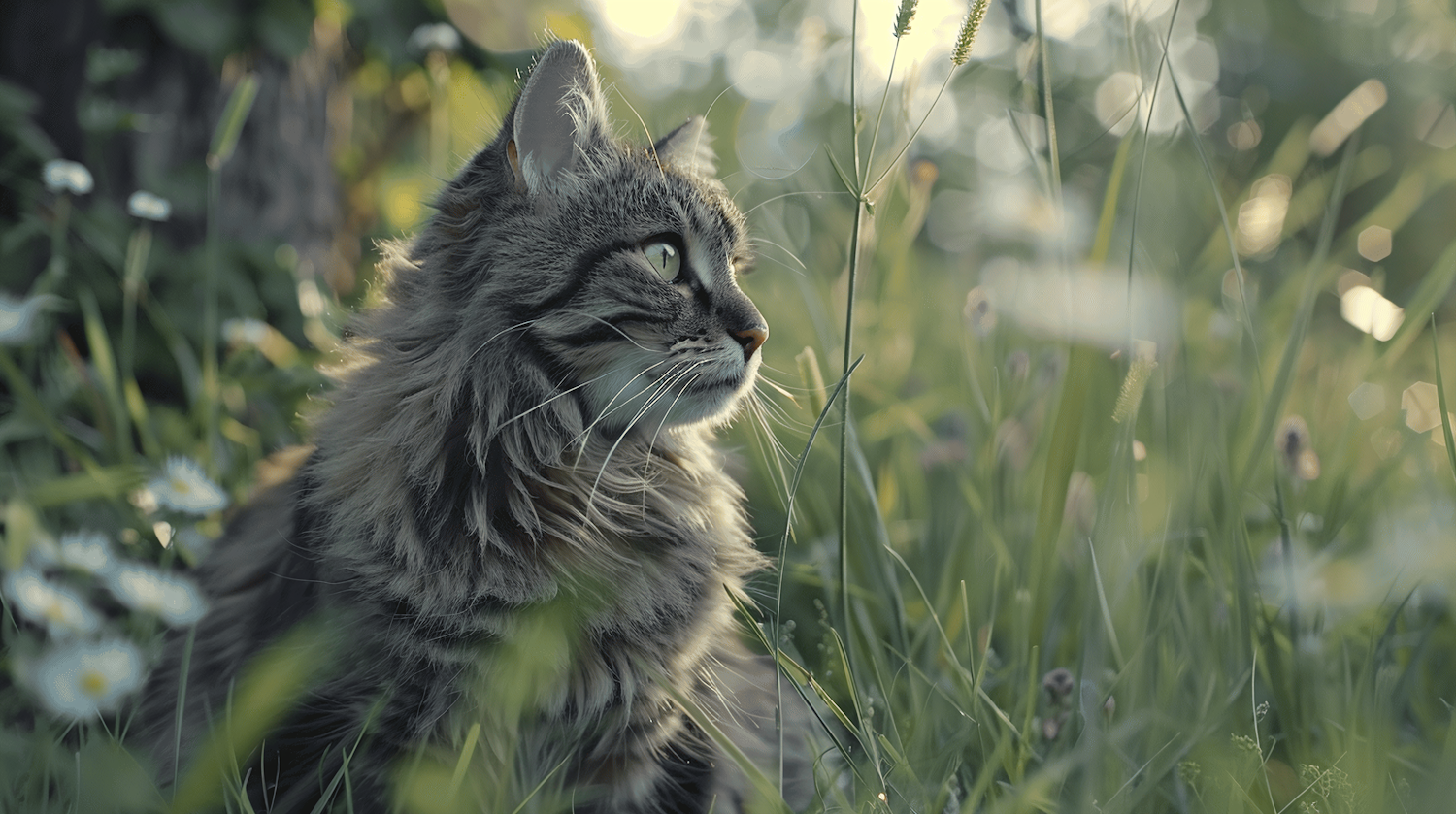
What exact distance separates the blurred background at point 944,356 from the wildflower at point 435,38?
0.02 meters

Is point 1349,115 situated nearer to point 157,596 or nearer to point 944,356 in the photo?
point 944,356

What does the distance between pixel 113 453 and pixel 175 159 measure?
0.99 m

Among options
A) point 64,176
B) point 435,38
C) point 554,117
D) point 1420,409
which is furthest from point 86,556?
point 1420,409

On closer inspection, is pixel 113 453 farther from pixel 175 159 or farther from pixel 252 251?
pixel 175 159

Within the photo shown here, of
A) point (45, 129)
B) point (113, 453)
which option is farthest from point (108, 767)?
point (45, 129)

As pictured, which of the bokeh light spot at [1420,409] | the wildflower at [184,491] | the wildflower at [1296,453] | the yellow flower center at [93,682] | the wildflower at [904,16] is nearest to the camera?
the wildflower at [904,16]

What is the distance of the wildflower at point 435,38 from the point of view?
2.87 m

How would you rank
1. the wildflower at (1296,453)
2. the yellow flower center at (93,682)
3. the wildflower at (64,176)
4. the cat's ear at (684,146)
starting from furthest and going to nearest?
1. the wildflower at (64,176)
2. the cat's ear at (684,146)
3. the wildflower at (1296,453)
4. the yellow flower center at (93,682)

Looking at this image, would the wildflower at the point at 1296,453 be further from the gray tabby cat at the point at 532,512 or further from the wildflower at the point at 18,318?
the wildflower at the point at 18,318

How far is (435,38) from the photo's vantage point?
285 cm

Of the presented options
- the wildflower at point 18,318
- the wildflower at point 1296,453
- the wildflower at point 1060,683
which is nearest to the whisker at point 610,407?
the wildflower at point 1060,683

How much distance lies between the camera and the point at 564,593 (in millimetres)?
1438

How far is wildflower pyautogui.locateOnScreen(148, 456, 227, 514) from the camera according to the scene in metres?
1.61

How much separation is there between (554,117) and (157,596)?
1054 mm
